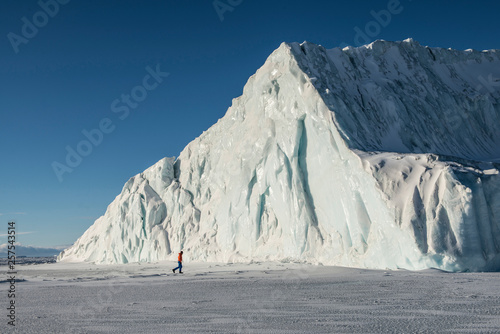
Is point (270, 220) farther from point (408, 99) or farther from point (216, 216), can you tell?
point (408, 99)

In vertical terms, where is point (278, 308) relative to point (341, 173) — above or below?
below

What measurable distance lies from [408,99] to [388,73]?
244cm

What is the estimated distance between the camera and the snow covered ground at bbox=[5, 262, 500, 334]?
5.79 m

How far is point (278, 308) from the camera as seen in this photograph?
728 centimetres

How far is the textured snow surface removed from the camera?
1459 cm

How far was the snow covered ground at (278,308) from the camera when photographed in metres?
5.79

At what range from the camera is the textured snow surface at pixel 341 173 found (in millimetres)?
14586

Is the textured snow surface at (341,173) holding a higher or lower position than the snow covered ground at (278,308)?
higher

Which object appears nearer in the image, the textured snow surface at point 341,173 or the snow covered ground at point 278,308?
the snow covered ground at point 278,308

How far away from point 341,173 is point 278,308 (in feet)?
37.9

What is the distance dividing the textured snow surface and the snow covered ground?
410cm

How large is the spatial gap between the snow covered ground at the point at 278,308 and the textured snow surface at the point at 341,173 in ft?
13.4

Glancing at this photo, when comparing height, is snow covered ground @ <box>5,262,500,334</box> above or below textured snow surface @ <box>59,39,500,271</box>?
below

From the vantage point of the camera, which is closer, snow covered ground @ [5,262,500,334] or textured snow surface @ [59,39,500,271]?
snow covered ground @ [5,262,500,334]
